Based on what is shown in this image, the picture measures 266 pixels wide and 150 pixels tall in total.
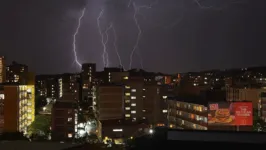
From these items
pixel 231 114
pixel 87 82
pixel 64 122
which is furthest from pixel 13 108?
pixel 87 82

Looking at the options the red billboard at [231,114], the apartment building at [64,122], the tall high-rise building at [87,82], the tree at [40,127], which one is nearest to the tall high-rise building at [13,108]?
the tree at [40,127]

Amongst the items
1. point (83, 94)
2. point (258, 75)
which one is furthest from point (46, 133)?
point (258, 75)

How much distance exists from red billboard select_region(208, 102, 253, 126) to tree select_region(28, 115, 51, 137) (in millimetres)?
6431

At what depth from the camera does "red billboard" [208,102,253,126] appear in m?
12.9

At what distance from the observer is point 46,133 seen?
13094mm

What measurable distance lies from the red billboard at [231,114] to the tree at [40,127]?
6.43 metres

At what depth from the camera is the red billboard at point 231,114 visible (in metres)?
12.9

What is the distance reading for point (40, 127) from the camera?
1410 cm

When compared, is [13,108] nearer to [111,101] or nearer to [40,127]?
[40,127]

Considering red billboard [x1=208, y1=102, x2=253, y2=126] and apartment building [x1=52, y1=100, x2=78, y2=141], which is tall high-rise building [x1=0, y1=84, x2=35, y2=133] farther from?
red billboard [x1=208, y1=102, x2=253, y2=126]

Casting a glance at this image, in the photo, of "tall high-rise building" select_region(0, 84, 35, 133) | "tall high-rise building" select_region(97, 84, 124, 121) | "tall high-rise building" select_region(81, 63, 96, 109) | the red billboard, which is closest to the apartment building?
"tall high-rise building" select_region(0, 84, 35, 133)

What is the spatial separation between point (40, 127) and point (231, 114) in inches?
301

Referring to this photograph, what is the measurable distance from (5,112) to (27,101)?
7.22ft

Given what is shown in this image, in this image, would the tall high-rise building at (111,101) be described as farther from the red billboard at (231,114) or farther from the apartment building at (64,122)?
the red billboard at (231,114)
